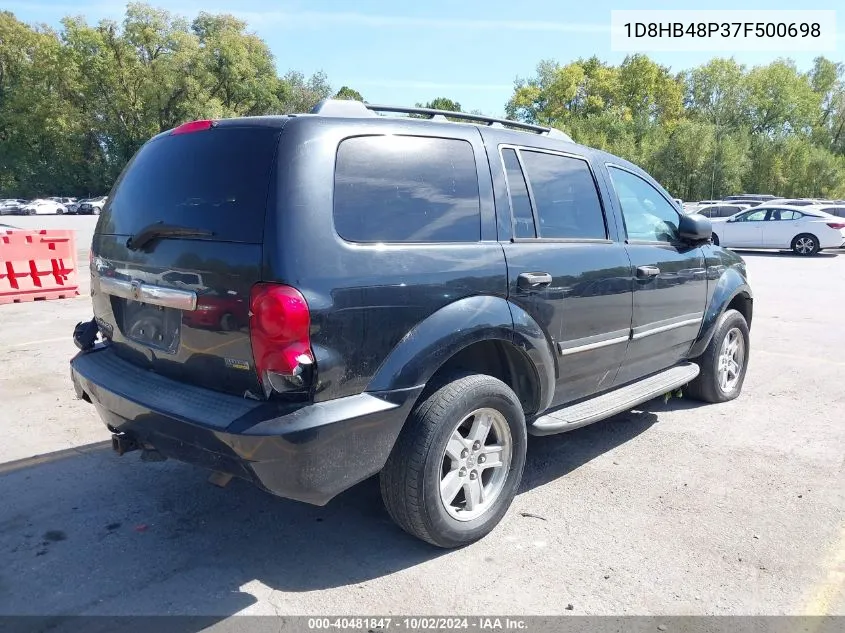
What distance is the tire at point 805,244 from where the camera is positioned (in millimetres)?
20531

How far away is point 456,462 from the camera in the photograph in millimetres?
3244

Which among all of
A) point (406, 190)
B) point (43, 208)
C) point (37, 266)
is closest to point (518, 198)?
point (406, 190)

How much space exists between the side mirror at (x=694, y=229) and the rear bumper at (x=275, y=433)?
9.41 ft

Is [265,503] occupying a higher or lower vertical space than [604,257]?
lower

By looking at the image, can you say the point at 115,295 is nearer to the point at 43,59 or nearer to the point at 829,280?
the point at 829,280

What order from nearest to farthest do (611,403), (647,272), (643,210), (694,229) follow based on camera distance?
(611,403) < (647,272) < (643,210) < (694,229)

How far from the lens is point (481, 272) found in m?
3.25

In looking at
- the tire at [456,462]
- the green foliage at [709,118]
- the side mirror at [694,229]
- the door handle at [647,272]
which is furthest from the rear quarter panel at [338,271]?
the green foliage at [709,118]

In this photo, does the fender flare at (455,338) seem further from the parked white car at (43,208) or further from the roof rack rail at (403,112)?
the parked white car at (43,208)

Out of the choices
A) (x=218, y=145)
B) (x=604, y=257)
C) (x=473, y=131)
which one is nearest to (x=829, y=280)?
(x=604, y=257)

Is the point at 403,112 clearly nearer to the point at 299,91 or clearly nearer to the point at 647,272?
the point at 647,272

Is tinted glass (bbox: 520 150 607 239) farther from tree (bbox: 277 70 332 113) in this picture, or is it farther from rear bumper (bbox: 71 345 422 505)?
tree (bbox: 277 70 332 113)

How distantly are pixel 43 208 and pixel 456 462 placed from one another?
59807mm

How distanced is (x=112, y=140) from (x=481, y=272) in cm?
6677
